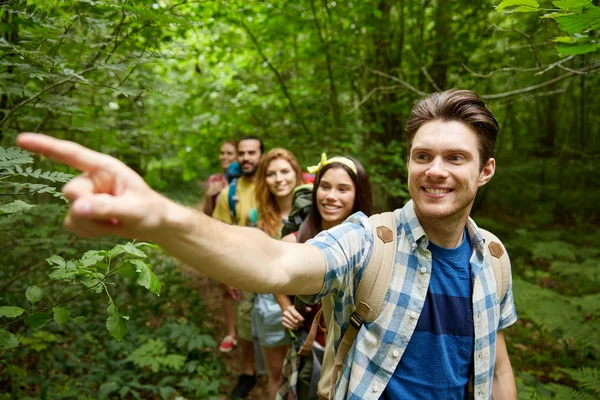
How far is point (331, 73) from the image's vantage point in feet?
17.3

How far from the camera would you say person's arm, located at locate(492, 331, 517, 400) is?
69.7 inches

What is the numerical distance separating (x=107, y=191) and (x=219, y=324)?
5.12 m

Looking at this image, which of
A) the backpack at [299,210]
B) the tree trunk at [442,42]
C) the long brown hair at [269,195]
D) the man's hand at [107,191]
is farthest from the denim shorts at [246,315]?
the tree trunk at [442,42]

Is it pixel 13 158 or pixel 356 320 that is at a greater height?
pixel 13 158

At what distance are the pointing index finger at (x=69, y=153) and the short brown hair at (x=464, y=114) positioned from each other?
125 centimetres

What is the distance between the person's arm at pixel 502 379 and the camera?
1.77 meters

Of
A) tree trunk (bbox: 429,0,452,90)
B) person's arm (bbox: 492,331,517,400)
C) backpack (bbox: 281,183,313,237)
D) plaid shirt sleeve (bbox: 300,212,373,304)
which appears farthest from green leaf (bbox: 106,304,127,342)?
tree trunk (bbox: 429,0,452,90)

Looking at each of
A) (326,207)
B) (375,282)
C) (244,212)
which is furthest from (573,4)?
(244,212)

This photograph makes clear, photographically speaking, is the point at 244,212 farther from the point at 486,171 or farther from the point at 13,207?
the point at 486,171

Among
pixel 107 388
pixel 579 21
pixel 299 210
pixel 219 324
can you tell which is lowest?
pixel 219 324

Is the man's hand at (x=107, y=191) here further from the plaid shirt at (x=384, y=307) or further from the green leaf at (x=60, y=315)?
the green leaf at (x=60, y=315)

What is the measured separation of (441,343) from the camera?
59.1 inches

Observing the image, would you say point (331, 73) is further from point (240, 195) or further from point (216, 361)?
point (216, 361)

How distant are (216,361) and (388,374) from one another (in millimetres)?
3396
